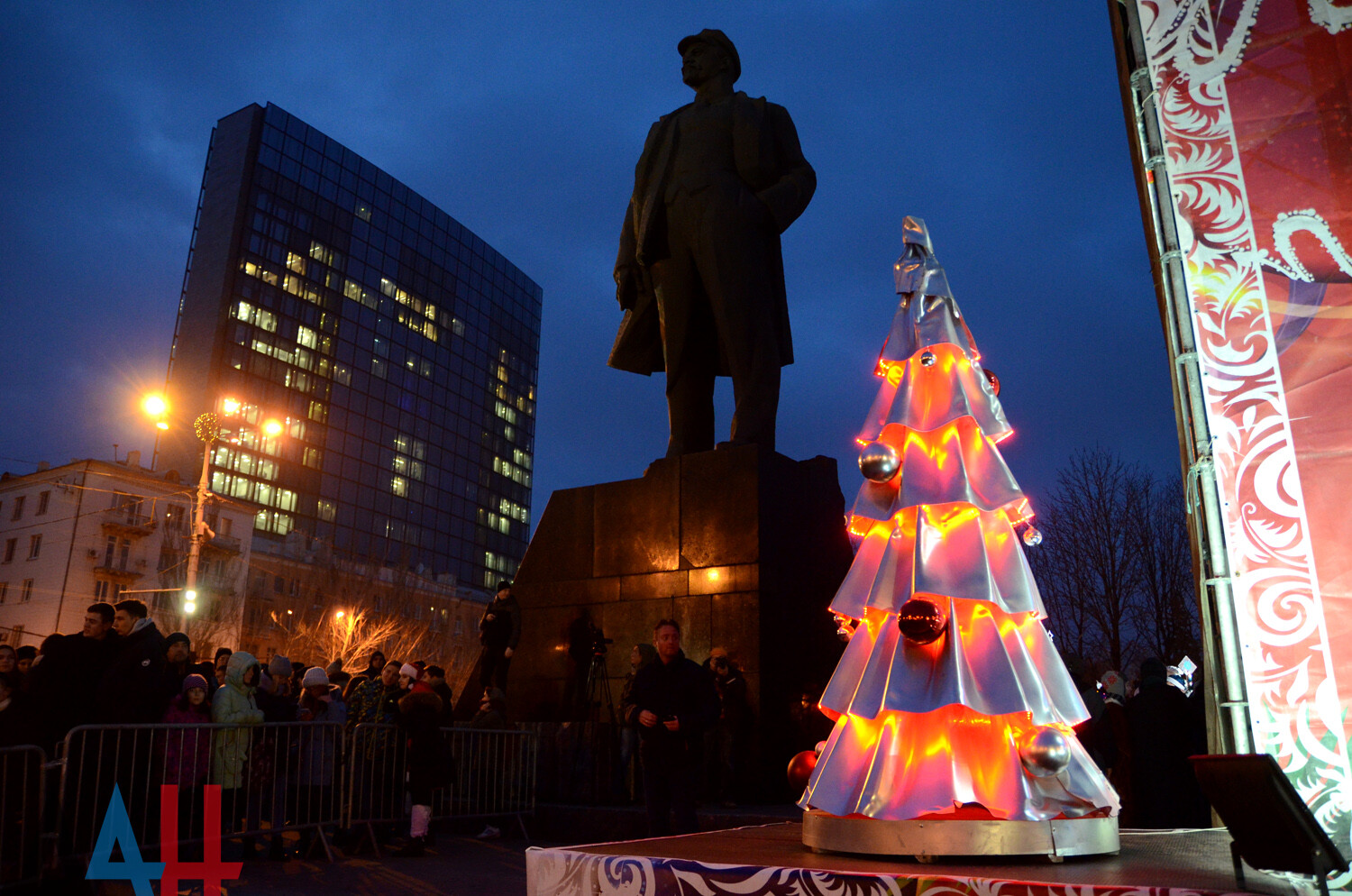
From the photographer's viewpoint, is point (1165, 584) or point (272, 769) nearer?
point (272, 769)

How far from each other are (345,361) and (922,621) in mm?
72521

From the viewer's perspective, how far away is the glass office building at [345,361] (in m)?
62.5

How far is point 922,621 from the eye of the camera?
3.06 metres

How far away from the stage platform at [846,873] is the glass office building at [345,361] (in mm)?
54967

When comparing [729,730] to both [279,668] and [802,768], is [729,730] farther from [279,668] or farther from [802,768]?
[279,668]

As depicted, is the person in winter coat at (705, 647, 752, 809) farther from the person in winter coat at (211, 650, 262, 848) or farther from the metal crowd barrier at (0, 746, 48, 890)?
the metal crowd barrier at (0, 746, 48, 890)

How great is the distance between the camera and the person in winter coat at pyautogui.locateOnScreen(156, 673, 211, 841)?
6.98m

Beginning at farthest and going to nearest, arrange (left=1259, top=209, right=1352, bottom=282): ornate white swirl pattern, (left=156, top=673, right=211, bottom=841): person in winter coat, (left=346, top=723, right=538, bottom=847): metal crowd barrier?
(left=346, top=723, right=538, bottom=847): metal crowd barrier, (left=156, top=673, right=211, bottom=841): person in winter coat, (left=1259, top=209, right=1352, bottom=282): ornate white swirl pattern

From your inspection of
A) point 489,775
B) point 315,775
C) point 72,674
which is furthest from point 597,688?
point 72,674

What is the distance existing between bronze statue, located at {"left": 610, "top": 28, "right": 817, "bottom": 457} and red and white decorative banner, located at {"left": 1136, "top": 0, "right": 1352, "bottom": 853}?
5.34 meters

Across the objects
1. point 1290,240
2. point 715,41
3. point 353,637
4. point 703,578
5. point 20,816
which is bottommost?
point 20,816

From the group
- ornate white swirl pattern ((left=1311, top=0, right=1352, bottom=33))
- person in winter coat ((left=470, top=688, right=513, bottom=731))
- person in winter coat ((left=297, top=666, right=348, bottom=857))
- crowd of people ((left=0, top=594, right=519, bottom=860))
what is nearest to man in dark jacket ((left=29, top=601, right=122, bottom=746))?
crowd of people ((left=0, top=594, right=519, bottom=860))

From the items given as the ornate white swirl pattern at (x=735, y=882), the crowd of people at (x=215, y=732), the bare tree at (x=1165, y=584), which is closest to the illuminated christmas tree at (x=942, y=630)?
the ornate white swirl pattern at (x=735, y=882)

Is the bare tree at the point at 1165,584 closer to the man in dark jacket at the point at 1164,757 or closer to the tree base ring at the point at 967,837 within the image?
the man in dark jacket at the point at 1164,757
